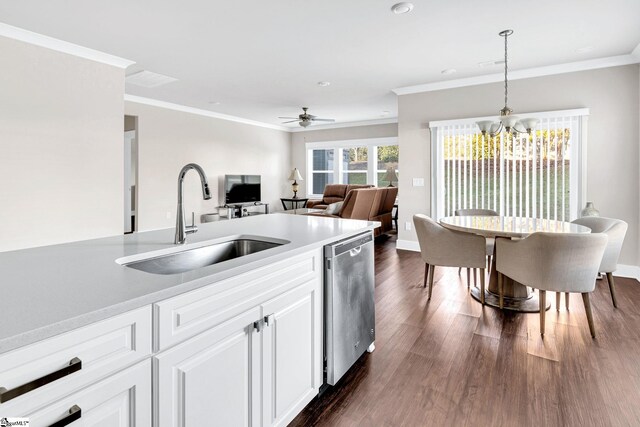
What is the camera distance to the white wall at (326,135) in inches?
331

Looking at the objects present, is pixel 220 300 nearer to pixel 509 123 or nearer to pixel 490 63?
pixel 509 123

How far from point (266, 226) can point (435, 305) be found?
183cm

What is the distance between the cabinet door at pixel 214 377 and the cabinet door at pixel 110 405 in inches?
1.6

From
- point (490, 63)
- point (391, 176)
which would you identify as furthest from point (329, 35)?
point (391, 176)

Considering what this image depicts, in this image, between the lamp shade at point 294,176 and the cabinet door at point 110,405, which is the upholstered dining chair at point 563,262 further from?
the lamp shade at point 294,176

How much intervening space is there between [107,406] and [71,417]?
0.09m

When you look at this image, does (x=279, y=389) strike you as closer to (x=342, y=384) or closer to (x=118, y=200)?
(x=342, y=384)

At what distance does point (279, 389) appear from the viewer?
1406 mm

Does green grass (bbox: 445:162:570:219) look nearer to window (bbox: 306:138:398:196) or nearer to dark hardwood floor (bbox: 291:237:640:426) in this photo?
dark hardwood floor (bbox: 291:237:640:426)

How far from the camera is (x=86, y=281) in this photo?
1.00 meters

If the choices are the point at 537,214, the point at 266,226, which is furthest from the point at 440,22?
the point at 537,214

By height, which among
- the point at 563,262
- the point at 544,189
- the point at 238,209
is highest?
the point at 544,189

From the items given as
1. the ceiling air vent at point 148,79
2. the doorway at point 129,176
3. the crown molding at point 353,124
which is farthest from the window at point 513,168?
the doorway at point 129,176

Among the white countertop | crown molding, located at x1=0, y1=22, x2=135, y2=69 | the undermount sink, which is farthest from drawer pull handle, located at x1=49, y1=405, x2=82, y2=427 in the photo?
crown molding, located at x1=0, y1=22, x2=135, y2=69
